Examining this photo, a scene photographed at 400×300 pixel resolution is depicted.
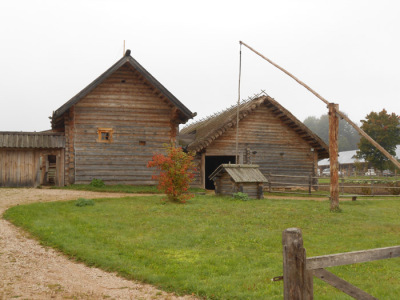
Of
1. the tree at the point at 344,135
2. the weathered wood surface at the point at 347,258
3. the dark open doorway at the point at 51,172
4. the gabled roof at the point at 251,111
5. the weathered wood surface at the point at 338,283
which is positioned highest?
the tree at the point at 344,135

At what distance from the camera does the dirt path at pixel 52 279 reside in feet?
19.1

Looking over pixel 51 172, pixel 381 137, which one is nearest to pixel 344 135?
pixel 381 137

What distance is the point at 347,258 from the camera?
163 inches

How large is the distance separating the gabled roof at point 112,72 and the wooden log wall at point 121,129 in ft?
2.86

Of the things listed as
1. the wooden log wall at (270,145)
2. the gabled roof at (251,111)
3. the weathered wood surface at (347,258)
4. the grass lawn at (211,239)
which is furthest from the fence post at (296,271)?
the wooden log wall at (270,145)

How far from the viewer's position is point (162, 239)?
30.2 feet

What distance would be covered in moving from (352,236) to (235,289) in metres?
5.28

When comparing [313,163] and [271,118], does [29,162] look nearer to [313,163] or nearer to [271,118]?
[271,118]

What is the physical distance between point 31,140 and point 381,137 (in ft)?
157

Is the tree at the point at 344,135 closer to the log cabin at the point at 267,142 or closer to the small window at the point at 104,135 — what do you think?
the log cabin at the point at 267,142

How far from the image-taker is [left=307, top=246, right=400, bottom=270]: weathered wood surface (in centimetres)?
399

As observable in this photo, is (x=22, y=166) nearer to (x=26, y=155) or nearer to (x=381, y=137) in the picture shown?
(x=26, y=155)

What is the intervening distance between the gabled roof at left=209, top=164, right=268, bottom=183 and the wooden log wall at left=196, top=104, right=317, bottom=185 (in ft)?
19.4

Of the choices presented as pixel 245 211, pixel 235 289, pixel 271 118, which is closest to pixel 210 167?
pixel 271 118
